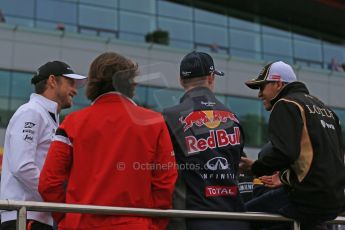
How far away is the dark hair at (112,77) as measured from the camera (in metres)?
3.59

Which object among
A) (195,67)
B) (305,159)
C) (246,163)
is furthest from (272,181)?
(195,67)

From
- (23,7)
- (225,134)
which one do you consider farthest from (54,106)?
(23,7)

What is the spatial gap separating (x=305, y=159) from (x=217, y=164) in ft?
1.86

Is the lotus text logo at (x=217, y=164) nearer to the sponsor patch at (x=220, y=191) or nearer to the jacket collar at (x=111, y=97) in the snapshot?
the sponsor patch at (x=220, y=191)

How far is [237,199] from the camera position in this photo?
389cm

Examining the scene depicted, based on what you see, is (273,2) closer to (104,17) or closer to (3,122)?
(104,17)

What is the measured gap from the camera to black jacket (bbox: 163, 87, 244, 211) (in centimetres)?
377

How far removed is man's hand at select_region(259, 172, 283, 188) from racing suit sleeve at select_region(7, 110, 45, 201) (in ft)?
5.13

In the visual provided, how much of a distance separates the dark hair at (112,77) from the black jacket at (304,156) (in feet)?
3.19

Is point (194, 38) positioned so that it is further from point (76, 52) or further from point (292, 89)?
point (292, 89)

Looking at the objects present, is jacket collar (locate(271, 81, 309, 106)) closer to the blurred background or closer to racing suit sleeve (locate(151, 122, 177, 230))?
racing suit sleeve (locate(151, 122, 177, 230))

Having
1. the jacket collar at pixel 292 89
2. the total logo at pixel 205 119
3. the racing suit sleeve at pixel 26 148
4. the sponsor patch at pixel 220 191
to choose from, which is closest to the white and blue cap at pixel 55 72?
the racing suit sleeve at pixel 26 148

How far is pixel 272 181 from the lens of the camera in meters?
4.24

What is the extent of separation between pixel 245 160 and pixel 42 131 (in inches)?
55.6
